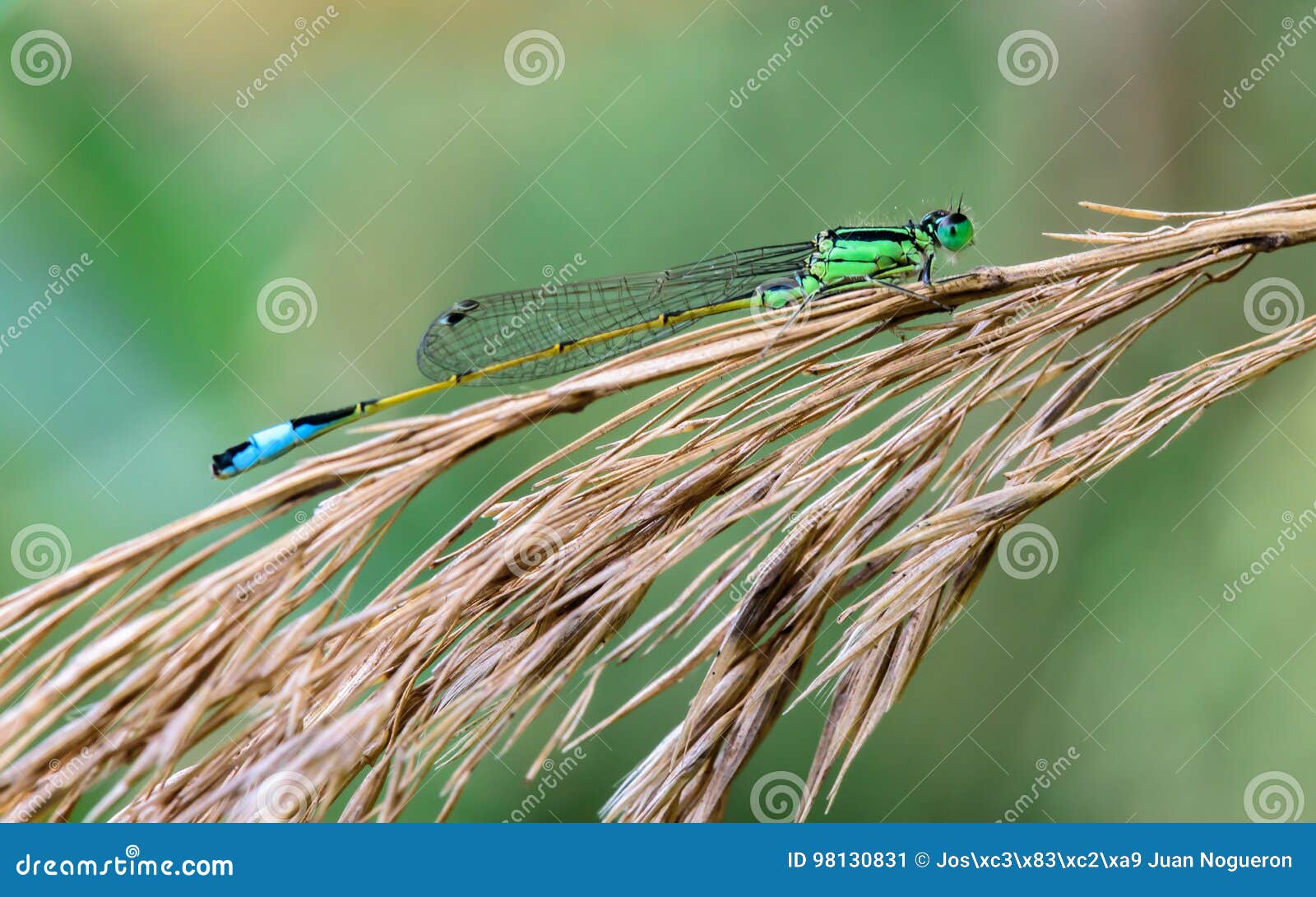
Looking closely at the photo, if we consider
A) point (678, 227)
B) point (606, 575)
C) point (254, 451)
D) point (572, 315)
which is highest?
point (678, 227)

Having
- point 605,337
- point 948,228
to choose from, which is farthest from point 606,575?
point 605,337

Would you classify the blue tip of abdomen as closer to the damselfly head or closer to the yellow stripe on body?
the yellow stripe on body

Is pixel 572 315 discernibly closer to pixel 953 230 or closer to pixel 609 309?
pixel 609 309

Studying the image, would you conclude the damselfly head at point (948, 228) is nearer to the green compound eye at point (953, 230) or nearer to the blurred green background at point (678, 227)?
the green compound eye at point (953, 230)

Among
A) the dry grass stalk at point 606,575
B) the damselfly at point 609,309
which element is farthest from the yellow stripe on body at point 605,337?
the dry grass stalk at point 606,575

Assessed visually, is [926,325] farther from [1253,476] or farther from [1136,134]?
[1136,134]

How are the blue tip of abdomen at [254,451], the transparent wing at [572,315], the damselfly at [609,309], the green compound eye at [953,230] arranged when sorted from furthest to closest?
the transparent wing at [572,315] → the damselfly at [609,309] → the green compound eye at [953,230] → the blue tip of abdomen at [254,451]

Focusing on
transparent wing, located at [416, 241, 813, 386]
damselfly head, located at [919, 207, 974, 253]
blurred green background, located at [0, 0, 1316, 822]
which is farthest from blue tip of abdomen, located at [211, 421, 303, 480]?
blurred green background, located at [0, 0, 1316, 822]
